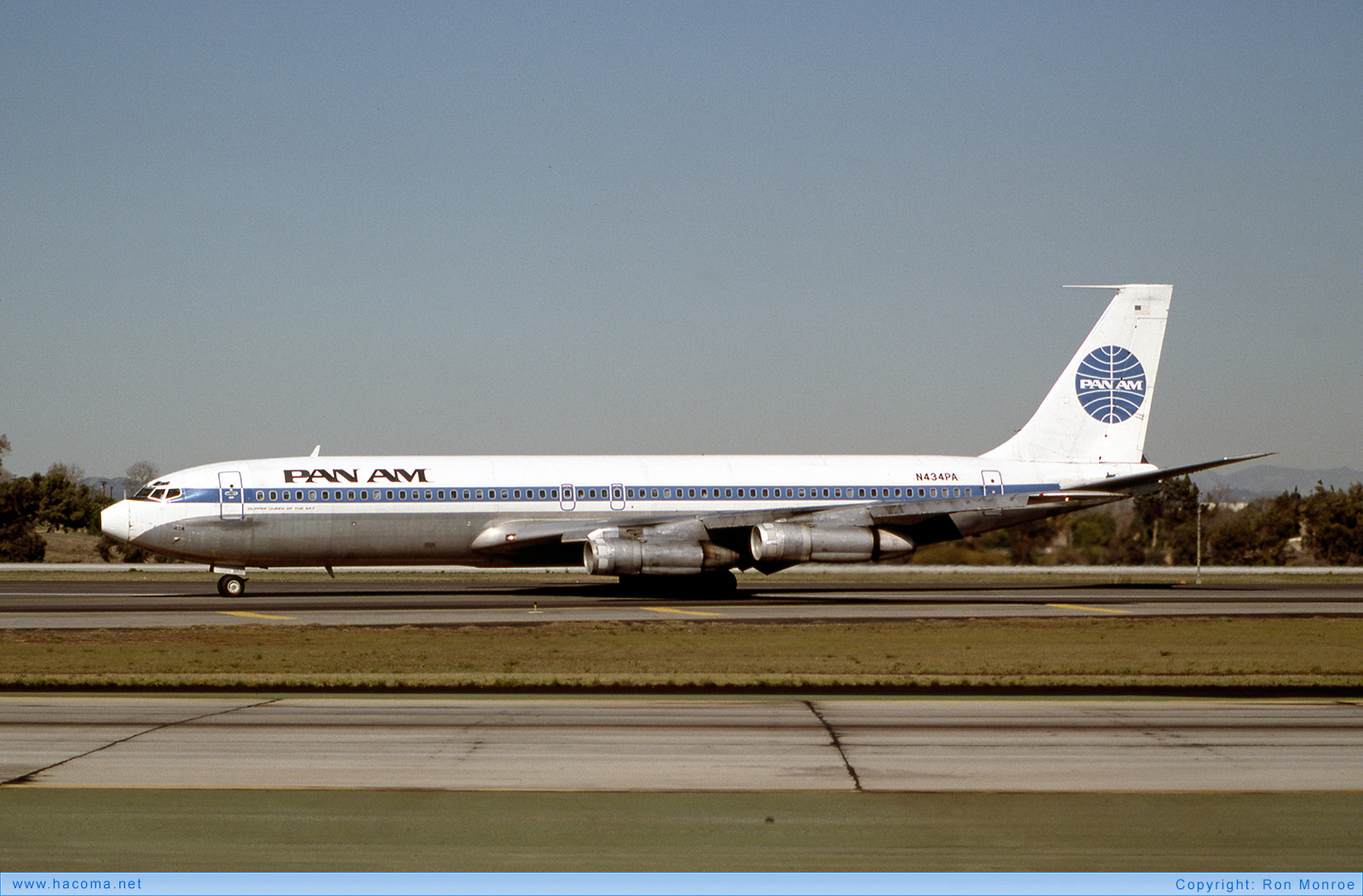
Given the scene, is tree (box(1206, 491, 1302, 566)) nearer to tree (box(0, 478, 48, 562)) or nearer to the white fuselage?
the white fuselage

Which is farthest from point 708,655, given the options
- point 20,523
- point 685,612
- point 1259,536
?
point 1259,536

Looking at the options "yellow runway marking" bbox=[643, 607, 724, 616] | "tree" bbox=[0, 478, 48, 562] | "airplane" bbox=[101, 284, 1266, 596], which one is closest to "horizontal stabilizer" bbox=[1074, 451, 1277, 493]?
"airplane" bbox=[101, 284, 1266, 596]

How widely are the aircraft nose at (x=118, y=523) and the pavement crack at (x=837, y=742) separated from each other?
90.5ft

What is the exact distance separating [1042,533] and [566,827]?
89.2m

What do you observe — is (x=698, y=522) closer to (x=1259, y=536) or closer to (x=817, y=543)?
(x=817, y=543)

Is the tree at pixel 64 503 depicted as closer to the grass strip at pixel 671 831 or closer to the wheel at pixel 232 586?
the wheel at pixel 232 586

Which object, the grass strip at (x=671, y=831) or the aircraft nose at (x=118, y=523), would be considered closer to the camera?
the grass strip at (x=671, y=831)

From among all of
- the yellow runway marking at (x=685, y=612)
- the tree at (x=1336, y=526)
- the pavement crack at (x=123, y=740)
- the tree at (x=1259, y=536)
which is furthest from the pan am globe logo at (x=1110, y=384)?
the tree at (x=1259, y=536)

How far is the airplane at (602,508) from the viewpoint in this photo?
128 ft

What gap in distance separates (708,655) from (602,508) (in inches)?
702

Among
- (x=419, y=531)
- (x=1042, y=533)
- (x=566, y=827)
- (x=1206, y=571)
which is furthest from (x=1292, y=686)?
(x=1042, y=533)

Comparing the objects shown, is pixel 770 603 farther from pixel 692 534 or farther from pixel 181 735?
pixel 181 735

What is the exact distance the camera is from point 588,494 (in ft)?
136

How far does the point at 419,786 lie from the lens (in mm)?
12156
